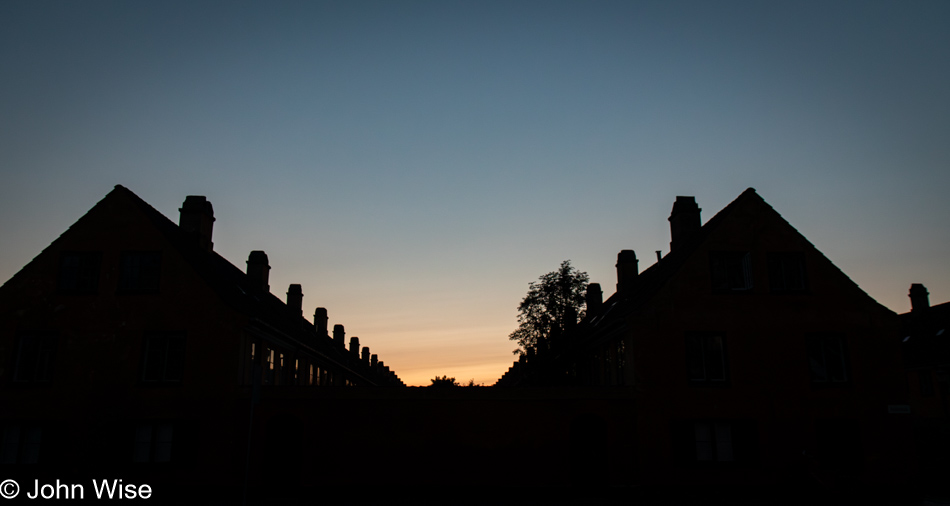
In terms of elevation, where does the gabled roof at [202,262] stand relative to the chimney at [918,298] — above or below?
below

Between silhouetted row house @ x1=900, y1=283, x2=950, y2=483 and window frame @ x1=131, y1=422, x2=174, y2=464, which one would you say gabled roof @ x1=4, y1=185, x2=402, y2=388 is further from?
silhouetted row house @ x1=900, y1=283, x2=950, y2=483

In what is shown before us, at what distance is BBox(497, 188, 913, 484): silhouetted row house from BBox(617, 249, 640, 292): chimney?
49.0ft

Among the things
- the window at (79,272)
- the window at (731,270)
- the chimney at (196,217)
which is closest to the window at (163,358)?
the window at (79,272)

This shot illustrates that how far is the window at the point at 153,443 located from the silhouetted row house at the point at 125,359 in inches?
1.3

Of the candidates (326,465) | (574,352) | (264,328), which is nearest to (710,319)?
(574,352)

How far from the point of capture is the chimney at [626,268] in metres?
39.4

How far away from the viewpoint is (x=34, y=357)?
893 inches

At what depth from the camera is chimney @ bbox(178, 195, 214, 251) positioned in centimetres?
3068

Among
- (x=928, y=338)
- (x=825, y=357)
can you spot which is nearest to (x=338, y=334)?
(x=825, y=357)

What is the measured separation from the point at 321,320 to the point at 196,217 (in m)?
21.5

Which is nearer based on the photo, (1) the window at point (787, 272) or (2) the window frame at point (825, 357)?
(2) the window frame at point (825, 357)

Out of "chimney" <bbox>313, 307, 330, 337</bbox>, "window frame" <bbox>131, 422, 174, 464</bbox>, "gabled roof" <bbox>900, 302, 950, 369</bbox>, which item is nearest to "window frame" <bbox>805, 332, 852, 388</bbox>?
"window frame" <bbox>131, 422, 174, 464</bbox>

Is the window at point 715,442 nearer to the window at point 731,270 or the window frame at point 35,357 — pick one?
the window at point 731,270

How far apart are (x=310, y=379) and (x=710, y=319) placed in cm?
2191
